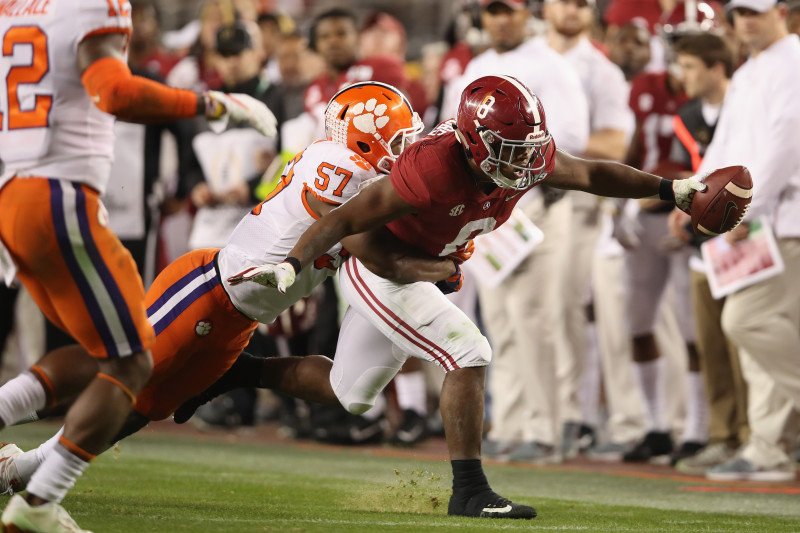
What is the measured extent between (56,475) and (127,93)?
112 centimetres

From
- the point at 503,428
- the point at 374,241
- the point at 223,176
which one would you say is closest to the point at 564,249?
the point at 503,428

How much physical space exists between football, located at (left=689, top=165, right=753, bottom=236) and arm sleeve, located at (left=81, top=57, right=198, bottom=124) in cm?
199

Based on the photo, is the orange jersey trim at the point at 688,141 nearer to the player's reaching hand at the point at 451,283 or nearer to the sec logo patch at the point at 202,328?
the player's reaching hand at the point at 451,283

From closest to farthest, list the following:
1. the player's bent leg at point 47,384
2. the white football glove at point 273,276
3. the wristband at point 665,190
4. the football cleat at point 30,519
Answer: the football cleat at point 30,519 → the white football glove at point 273,276 → the player's bent leg at point 47,384 → the wristband at point 665,190

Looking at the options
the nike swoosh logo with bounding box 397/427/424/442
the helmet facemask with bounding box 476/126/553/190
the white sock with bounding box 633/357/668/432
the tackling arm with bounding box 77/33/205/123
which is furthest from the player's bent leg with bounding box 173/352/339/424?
the white sock with bounding box 633/357/668/432

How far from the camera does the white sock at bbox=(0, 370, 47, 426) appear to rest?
3.89 meters

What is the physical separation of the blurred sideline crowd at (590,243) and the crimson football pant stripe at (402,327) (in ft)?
7.51

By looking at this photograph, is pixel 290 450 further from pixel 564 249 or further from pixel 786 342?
pixel 786 342

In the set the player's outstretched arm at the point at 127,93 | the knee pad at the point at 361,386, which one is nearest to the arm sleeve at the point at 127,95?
the player's outstretched arm at the point at 127,93

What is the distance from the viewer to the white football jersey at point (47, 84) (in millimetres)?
3562

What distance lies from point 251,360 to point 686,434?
331cm

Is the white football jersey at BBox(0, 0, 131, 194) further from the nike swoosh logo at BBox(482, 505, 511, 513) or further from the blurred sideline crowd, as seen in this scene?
the blurred sideline crowd

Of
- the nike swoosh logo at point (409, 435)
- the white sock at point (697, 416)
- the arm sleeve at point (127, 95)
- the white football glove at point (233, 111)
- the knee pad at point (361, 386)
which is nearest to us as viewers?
the arm sleeve at point (127, 95)

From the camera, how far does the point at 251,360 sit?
499 cm
